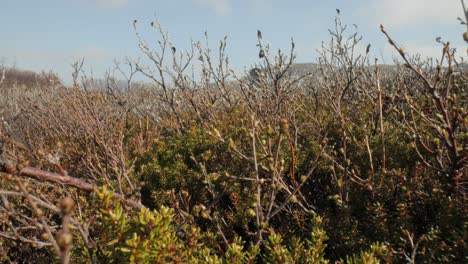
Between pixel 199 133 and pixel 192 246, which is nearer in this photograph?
pixel 192 246

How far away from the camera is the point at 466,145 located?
189cm

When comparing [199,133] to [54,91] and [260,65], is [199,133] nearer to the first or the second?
[260,65]

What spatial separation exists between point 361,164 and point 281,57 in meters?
1.99

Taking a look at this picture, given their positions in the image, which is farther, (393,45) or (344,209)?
(344,209)

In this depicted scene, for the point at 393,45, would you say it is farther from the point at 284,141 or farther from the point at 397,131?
the point at 284,141

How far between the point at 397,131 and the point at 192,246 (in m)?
2.09

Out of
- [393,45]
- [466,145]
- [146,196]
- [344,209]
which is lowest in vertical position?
[146,196]

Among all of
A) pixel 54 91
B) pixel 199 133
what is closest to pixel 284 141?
pixel 199 133

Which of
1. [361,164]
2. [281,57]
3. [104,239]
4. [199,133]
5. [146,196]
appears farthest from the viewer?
[281,57]

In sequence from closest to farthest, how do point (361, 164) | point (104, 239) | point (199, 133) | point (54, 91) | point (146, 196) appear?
point (104, 239), point (361, 164), point (146, 196), point (199, 133), point (54, 91)

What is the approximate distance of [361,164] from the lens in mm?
2688

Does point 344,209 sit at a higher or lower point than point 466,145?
lower

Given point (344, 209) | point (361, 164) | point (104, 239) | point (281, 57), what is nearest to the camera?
point (104, 239)

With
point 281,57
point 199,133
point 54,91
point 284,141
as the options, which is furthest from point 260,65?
point 54,91
